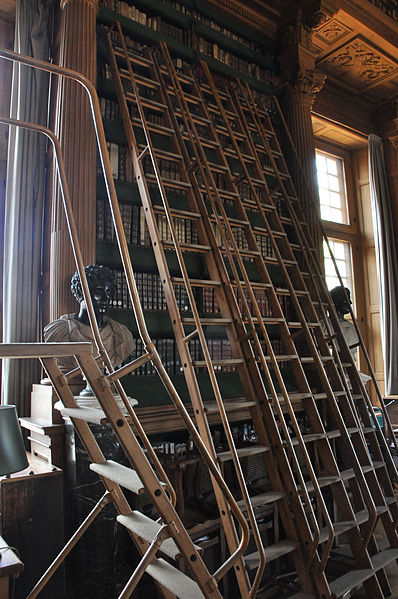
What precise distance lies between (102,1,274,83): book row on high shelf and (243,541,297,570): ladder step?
11.9 feet

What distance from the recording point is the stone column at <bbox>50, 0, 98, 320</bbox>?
2.65 metres

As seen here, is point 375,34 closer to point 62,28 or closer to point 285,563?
point 62,28

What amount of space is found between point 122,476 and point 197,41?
3.88m

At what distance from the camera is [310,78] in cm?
450

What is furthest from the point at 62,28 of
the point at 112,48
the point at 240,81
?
the point at 240,81

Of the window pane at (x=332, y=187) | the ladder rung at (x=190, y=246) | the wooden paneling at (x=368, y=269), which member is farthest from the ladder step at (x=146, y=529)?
the window pane at (x=332, y=187)

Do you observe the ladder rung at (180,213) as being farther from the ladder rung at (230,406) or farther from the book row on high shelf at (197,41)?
the book row on high shelf at (197,41)

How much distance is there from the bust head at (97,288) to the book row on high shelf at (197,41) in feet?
7.40

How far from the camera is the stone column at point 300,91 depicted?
4344 millimetres

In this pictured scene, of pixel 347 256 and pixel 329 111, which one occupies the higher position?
pixel 329 111

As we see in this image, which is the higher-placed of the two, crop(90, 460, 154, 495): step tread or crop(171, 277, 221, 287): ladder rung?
crop(171, 277, 221, 287): ladder rung

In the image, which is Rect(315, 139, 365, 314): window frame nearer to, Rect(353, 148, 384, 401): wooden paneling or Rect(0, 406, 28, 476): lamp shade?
Rect(353, 148, 384, 401): wooden paneling

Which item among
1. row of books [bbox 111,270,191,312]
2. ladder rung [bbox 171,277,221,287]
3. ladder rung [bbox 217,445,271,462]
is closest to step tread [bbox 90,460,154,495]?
ladder rung [bbox 217,445,271,462]

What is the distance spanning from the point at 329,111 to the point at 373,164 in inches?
36.5
